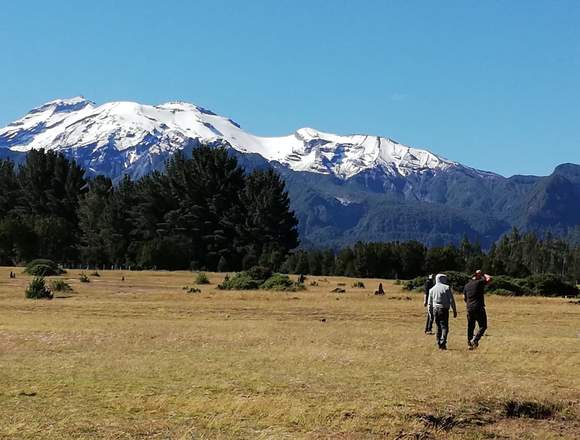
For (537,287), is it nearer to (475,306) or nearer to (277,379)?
(475,306)

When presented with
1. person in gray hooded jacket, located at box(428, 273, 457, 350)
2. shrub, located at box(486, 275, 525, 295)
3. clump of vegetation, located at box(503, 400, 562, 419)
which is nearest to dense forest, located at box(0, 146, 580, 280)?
shrub, located at box(486, 275, 525, 295)

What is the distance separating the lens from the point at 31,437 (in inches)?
450

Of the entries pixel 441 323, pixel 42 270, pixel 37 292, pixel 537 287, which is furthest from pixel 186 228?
pixel 441 323

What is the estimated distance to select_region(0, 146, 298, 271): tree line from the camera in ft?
317

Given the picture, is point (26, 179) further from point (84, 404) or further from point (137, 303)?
point (84, 404)

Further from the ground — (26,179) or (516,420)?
(26,179)

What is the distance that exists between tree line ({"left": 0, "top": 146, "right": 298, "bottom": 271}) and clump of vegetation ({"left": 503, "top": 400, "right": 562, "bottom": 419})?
261 ft

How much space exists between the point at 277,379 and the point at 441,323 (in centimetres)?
742

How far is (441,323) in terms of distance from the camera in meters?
22.0

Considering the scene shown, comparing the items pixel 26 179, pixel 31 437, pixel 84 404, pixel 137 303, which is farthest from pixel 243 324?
pixel 26 179

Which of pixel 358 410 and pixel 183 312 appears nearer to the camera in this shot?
pixel 358 410

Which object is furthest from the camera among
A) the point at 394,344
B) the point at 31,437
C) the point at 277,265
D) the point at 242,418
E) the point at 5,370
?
the point at 277,265

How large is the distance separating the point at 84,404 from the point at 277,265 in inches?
3175

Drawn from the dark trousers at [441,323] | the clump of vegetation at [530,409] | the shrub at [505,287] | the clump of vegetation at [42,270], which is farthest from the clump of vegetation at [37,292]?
the clump of vegetation at [530,409]
